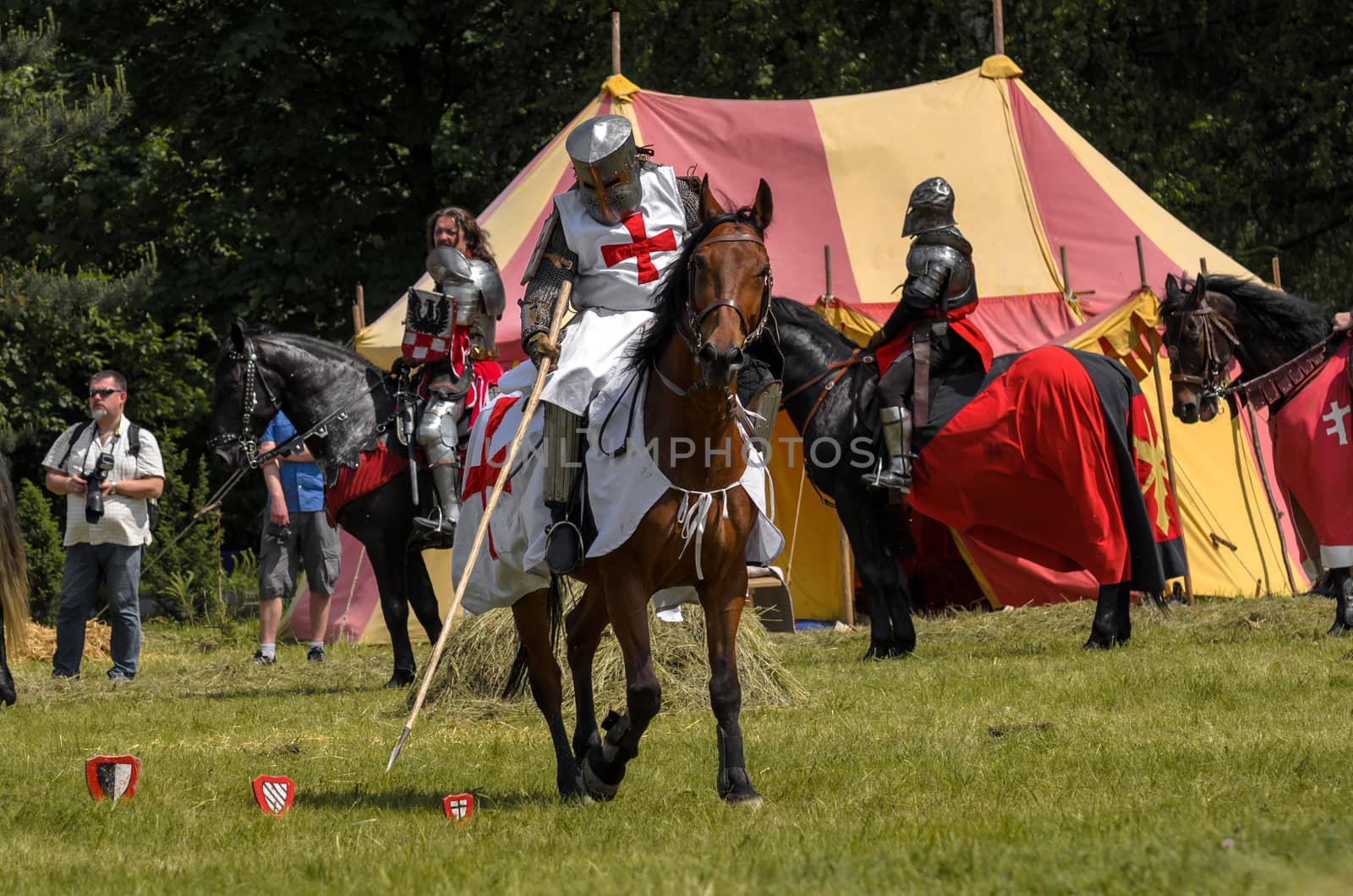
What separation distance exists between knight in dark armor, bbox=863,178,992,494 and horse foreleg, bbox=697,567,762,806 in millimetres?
4484

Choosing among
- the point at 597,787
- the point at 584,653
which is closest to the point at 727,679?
the point at 597,787

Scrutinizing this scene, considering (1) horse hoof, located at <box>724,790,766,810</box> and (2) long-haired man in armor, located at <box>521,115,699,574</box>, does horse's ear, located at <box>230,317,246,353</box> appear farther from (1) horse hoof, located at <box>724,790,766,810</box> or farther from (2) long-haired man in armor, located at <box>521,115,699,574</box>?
(1) horse hoof, located at <box>724,790,766,810</box>

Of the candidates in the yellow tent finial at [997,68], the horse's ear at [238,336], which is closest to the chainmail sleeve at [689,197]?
the horse's ear at [238,336]

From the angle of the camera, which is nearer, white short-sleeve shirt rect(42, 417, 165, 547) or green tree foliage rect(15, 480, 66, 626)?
white short-sleeve shirt rect(42, 417, 165, 547)

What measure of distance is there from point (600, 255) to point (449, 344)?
146 inches

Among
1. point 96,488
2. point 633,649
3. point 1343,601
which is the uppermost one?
point 96,488

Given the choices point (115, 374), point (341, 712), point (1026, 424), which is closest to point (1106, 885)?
point (341, 712)

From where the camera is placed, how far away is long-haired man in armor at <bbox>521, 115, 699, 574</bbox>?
5.91m

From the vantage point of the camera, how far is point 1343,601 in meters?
9.80

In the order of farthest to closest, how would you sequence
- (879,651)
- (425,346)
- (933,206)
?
(879,651) < (933,206) < (425,346)

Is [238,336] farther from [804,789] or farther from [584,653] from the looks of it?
[804,789]

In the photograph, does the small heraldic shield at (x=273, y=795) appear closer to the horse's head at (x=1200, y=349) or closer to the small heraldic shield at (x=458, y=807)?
the small heraldic shield at (x=458, y=807)

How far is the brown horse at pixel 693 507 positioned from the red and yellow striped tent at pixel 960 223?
Result: 7093 mm

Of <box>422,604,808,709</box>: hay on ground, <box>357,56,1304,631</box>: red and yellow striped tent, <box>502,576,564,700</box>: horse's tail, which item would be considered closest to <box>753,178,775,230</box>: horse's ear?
<box>502,576,564,700</box>: horse's tail
